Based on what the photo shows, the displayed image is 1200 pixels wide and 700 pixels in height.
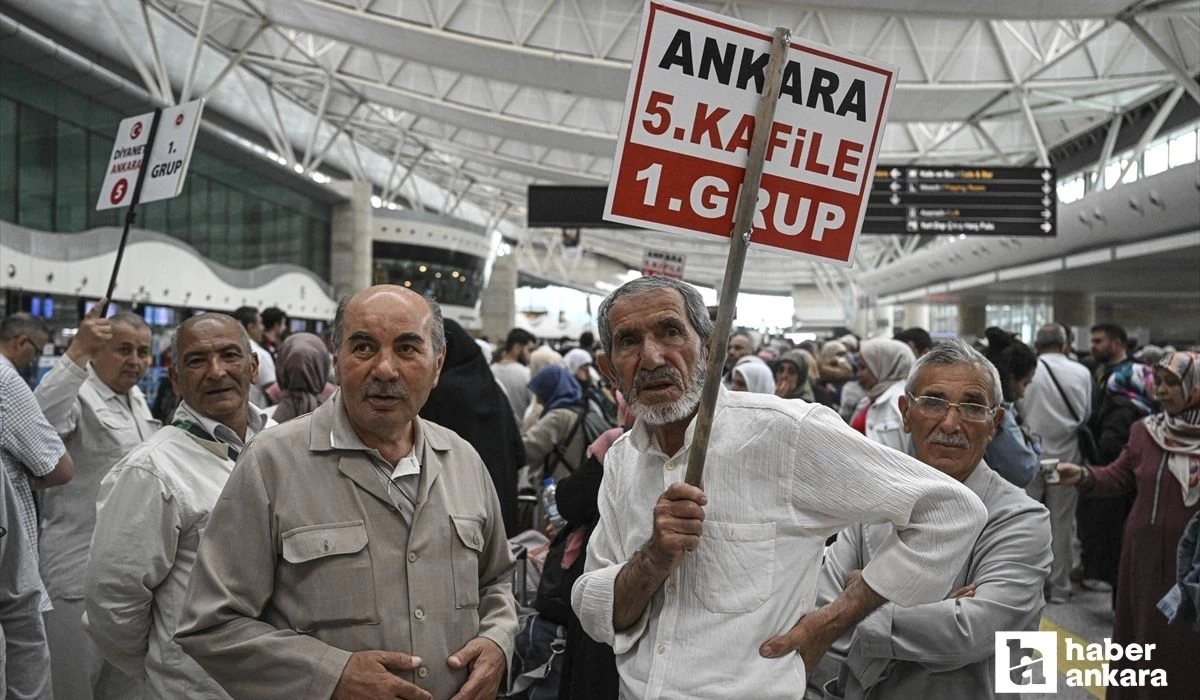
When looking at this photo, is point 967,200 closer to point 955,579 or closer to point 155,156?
point 155,156

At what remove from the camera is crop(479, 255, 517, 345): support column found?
5638 centimetres

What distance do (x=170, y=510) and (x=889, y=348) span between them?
4.28m

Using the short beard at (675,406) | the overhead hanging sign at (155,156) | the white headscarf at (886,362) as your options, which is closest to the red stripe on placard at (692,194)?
the short beard at (675,406)

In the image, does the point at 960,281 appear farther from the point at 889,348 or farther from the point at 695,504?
the point at 695,504

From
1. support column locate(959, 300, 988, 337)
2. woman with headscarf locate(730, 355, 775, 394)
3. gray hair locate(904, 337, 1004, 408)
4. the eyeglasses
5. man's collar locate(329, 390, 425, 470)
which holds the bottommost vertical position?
woman with headscarf locate(730, 355, 775, 394)

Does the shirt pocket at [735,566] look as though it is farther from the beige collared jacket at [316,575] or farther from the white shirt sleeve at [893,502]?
the beige collared jacket at [316,575]

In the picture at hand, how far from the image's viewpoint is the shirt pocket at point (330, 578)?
7.09ft

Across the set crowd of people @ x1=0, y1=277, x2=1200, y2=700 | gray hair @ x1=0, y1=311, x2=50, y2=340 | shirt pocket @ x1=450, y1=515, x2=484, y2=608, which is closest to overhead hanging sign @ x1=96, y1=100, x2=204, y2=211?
gray hair @ x1=0, y1=311, x2=50, y2=340

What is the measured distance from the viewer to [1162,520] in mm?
4477

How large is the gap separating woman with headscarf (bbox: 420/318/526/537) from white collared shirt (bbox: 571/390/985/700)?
2.48 m

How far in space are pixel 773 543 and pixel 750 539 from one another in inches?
2.1

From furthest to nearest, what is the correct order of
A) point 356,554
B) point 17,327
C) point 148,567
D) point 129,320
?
point 17,327 → point 129,320 → point 148,567 → point 356,554

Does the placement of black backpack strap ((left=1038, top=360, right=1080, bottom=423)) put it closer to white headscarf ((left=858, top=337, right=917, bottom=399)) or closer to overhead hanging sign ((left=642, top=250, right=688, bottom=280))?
white headscarf ((left=858, top=337, right=917, bottom=399))

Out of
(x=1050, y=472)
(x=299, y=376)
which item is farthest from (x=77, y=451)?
(x=1050, y=472)
